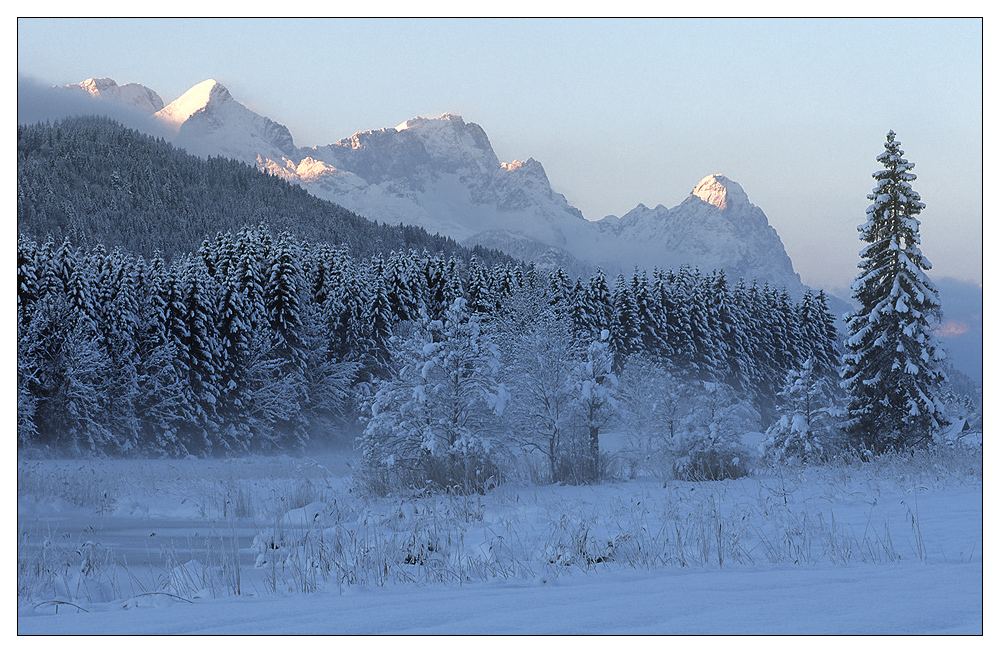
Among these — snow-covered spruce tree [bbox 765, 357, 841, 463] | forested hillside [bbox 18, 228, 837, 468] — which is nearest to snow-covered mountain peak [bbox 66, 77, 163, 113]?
forested hillside [bbox 18, 228, 837, 468]

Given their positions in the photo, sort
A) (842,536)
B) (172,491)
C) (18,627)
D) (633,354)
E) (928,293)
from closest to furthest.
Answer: (18,627) → (842,536) → (172,491) → (928,293) → (633,354)

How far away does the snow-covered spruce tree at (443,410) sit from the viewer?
61.5 ft

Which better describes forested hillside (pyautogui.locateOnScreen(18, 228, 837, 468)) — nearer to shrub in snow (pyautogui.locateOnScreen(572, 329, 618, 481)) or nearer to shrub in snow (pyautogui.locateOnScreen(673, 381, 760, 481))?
shrub in snow (pyautogui.locateOnScreen(572, 329, 618, 481))

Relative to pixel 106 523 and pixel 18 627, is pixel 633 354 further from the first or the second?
pixel 18 627

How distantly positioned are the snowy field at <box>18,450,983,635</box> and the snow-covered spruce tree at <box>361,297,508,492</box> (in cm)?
747

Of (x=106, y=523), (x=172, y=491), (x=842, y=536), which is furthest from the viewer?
(x=172, y=491)

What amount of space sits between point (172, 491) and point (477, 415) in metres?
8.40

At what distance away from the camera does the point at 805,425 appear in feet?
85.7

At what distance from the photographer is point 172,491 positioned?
746 inches

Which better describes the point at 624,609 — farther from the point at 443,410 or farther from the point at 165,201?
the point at 165,201

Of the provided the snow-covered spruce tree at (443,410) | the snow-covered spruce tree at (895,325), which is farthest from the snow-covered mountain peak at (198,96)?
the snow-covered spruce tree at (895,325)

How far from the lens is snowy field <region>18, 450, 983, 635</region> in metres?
4.41
